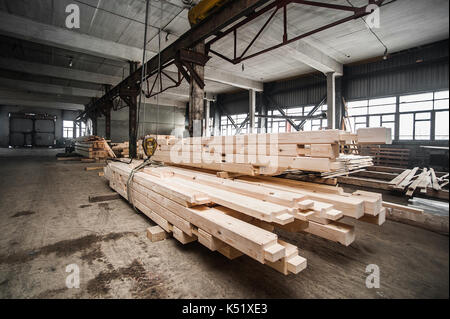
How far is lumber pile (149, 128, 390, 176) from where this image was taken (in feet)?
7.93

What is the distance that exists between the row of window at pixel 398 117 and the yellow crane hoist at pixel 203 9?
150 inches

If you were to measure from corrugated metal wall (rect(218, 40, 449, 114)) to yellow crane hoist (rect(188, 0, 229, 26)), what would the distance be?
22.3ft

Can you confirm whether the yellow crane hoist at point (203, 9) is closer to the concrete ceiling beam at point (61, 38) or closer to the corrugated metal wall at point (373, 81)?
the concrete ceiling beam at point (61, 38)

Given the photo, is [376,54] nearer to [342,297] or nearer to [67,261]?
[342,297]

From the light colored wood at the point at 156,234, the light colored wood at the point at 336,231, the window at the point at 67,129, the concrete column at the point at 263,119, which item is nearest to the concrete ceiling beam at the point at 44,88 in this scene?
the concrete column at the point at 263,119

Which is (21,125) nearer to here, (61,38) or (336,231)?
(61,38)

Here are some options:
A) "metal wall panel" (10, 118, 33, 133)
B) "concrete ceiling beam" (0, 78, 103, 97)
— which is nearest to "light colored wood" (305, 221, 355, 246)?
"concrete ceiling beam" (0, 78, 103, 97)

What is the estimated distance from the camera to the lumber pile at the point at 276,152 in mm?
2416

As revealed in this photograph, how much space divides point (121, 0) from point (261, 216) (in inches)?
313

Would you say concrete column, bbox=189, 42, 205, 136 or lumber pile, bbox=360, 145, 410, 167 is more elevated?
concrete column, bbox=189, 42, 205, 136

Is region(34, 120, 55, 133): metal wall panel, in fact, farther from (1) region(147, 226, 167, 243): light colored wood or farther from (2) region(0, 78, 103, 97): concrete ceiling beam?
(1) region(147, 226, 167, 243): light colored wood

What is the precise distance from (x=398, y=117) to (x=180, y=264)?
1299 centimetres

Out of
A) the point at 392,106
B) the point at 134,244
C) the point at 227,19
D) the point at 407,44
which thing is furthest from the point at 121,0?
the point at 392,106

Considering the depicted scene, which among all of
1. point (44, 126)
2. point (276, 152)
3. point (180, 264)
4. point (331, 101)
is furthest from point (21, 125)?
point (276, 152)
